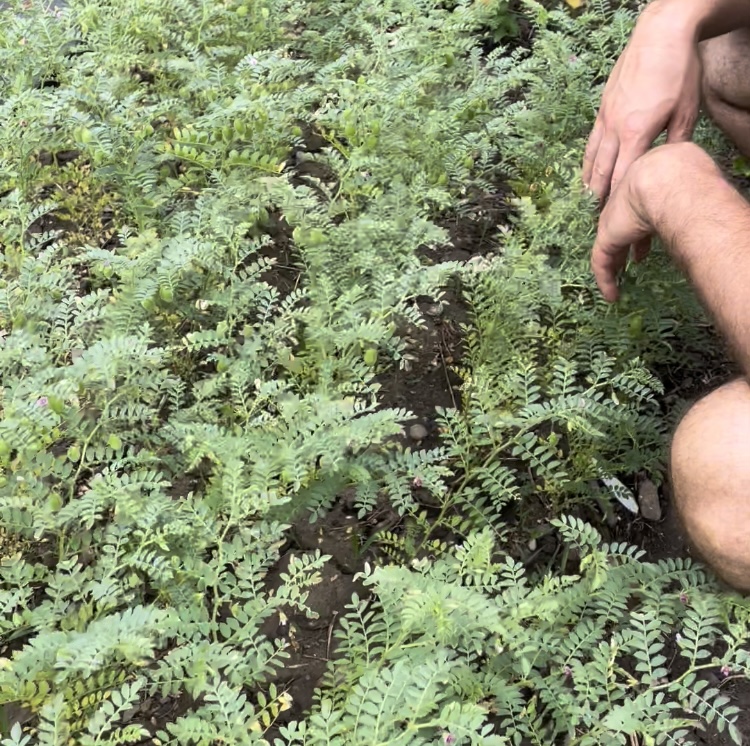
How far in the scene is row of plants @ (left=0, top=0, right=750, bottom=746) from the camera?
148 cm

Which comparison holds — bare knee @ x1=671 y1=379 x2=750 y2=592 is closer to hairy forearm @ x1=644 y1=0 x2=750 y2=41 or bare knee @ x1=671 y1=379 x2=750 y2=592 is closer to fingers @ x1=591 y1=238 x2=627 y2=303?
fingers @ x1=591 y1=238 x2=627 y2=303

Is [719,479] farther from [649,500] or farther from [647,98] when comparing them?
[647,98]

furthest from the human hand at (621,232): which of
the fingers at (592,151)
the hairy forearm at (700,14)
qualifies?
the hairy forearm at (700,14)

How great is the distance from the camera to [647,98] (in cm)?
197

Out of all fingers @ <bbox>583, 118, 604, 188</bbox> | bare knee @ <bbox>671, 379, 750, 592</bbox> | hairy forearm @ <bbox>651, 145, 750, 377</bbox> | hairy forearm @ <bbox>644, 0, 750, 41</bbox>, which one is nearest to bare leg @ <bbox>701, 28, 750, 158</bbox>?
hairy forearm @ <bbox>644, 0, 750, 41</bbox>

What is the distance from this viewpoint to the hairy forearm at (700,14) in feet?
6.86

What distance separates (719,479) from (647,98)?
3.19 feet

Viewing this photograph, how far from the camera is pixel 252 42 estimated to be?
288 cm

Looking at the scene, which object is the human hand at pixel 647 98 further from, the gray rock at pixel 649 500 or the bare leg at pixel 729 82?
the gray rock at pixel 649 500

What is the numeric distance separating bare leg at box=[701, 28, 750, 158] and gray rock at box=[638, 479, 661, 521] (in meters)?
1.19

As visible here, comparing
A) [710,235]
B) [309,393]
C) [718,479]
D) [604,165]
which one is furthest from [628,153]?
[309,393]

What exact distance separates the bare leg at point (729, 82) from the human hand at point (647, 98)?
0.39 meters

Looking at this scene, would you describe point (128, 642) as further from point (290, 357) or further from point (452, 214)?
point (452, 214)

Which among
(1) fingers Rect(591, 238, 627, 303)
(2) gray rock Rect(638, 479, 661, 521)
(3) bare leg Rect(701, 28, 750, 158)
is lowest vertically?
(2) gray rock Rect(638, 479, 661, 521)
